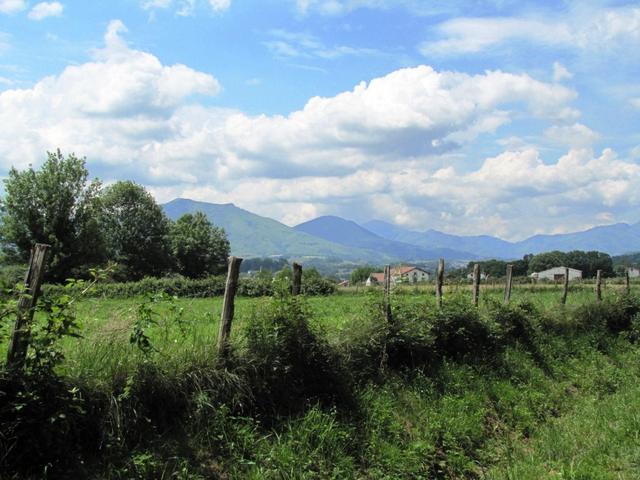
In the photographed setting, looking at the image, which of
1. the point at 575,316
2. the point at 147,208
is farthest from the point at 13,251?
the point at 575,316

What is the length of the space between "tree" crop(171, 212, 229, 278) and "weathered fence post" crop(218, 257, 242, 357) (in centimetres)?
7492

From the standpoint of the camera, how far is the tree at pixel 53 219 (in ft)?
179

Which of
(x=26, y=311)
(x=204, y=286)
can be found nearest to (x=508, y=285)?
(x=26, y=311)

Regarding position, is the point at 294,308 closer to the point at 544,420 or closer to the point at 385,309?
the point at 385,309

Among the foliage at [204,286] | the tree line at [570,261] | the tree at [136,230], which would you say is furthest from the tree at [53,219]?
the tree line at [570,261]

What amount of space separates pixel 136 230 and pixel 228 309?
7746 cm

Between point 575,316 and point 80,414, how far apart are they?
58.0 ft

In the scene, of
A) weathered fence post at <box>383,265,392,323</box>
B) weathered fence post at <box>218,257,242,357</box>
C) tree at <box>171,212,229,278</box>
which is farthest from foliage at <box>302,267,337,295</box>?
weathered fence post at <box>218,257,242,357</box>

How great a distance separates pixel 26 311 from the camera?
615 centimetres

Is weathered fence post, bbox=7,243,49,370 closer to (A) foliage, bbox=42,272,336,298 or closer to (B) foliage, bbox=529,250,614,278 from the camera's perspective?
(A) foliage, bbox=42,272,336,298

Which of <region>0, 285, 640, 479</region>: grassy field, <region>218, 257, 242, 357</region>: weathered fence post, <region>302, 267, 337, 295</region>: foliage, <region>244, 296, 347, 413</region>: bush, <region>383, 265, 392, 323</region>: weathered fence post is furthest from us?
<region>302, 267, 337, 295</region>: foliage

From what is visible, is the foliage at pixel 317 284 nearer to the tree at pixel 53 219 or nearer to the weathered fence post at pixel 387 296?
the tree at pixel 53 219

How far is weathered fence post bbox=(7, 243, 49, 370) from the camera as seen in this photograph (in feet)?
20.0

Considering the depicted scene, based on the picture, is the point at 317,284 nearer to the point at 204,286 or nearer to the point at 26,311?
the point at 204,286
